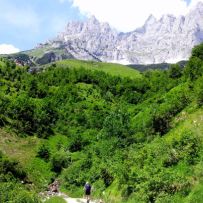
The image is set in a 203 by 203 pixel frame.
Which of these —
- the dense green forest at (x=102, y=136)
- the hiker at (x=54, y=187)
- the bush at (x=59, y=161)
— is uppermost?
the dense green forest at (x=102, y=136)

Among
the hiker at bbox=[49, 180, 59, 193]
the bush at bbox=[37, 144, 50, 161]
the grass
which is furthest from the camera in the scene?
the bush at bbox=[37, 144, 50, 161]

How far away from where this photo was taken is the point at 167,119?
75062 millimetres

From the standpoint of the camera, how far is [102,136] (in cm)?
9556

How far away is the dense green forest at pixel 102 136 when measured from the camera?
44978 mm

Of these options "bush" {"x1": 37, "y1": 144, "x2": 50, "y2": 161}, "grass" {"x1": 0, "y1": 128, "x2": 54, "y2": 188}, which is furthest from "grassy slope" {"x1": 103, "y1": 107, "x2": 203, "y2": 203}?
"bush" {"x1": 37, "y1": 144, "x2": 50, "y2": 161}

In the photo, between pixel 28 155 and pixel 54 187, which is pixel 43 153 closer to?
pixel 28 155

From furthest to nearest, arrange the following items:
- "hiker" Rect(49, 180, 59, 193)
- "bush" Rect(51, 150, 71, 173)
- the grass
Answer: "bush" Rect(51, 150, 71, 173), the grass, "hiker" Rect(49, 180, 59, 193)

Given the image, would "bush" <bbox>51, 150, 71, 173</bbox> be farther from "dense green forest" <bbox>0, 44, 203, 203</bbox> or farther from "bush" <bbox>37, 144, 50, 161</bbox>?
"bush" <bbox>37, 144, 50, 161</bbox>

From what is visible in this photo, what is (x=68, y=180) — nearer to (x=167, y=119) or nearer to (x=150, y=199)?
(x=167, y=119)

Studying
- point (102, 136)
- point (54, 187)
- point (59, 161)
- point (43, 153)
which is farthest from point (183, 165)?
point (43, 153)

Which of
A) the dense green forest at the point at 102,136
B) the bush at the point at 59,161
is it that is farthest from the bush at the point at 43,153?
the bush at the point at 59,161

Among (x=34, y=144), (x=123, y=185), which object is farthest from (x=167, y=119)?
(x=34, y=144)

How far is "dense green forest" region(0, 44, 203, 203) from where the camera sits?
4498 cm

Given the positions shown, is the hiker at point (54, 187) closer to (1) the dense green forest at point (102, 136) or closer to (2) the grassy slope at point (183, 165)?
(1) the dense green forest at point (102, 136)
